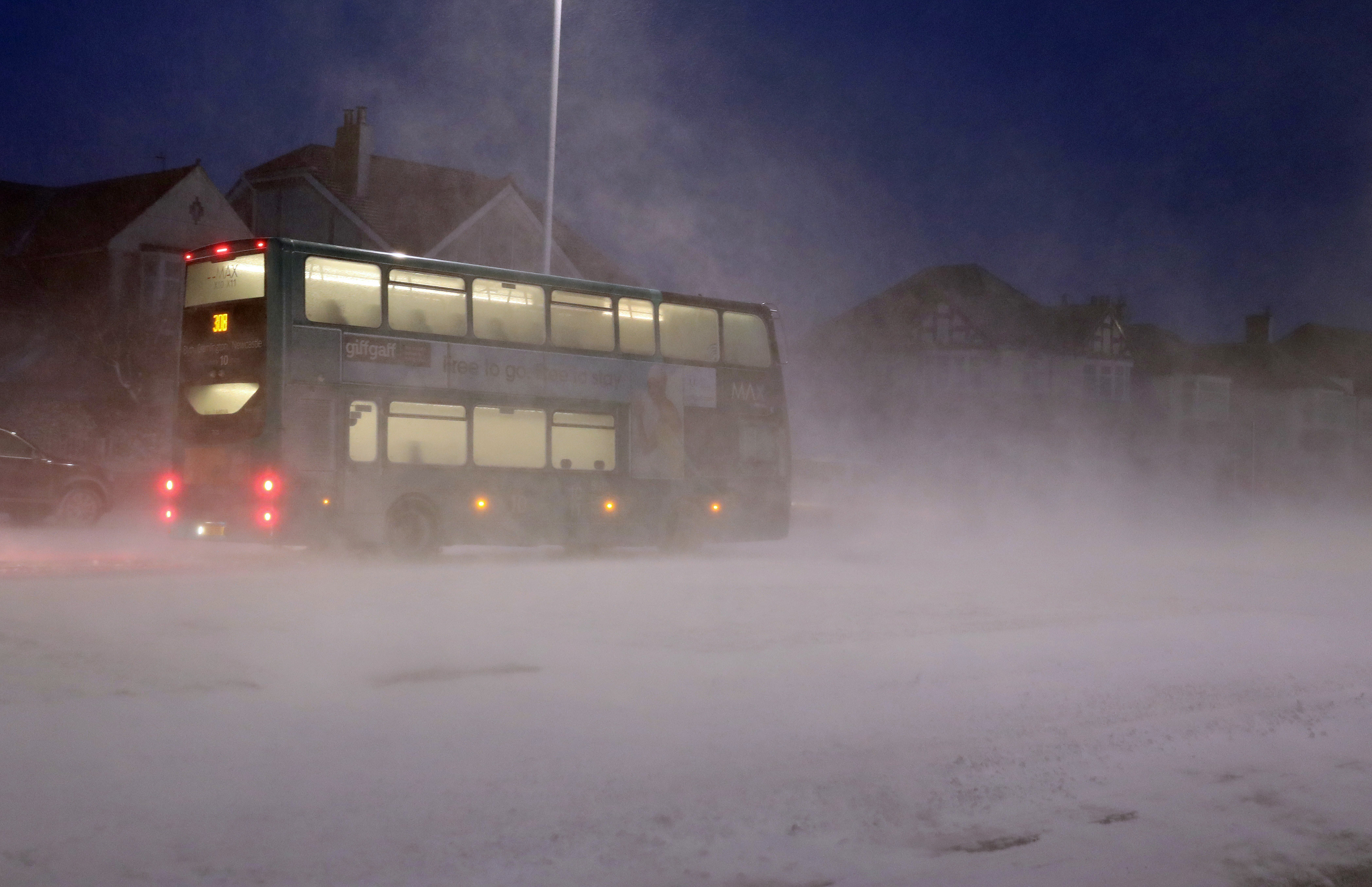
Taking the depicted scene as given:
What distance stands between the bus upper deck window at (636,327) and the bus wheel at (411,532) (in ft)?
12.4

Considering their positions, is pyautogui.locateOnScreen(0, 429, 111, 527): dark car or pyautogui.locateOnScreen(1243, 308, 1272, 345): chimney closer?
pyautogui.locateOnScreen(0, 429, 111, 527): dark car

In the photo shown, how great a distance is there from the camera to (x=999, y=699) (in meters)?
8.10

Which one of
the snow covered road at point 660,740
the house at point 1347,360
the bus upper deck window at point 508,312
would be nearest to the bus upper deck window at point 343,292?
the bus upper deck window at point 508,312

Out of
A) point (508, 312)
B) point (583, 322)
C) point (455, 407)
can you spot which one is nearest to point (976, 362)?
point (583, 322)

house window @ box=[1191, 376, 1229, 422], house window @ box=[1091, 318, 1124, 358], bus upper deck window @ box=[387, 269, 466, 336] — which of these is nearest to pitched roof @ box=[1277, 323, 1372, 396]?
house window @ box=[1191, 376, 1229, 422]

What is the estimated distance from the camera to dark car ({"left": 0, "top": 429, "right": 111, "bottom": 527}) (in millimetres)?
19109

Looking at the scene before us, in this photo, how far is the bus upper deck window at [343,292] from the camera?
51.1ft

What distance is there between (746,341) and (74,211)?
29551 mm

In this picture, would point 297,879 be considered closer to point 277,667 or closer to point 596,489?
point 277,667

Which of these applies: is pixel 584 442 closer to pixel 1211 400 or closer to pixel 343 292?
pixel 343 292

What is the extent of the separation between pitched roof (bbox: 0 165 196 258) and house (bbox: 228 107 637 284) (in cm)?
384

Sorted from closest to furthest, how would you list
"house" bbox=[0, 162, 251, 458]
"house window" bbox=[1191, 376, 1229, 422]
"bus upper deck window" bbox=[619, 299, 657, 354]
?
"bus upper deck window" bbox=[619, 299, 657, 354]
"house" bbox=[0, 162, 251, 458]
"house window" bbox=[1191, 376, 1229, 422]

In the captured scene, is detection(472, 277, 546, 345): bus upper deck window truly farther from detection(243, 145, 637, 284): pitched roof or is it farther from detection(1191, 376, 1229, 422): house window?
detection(1191, 376, 1229, 422): house window

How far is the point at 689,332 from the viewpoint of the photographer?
19250 mm
